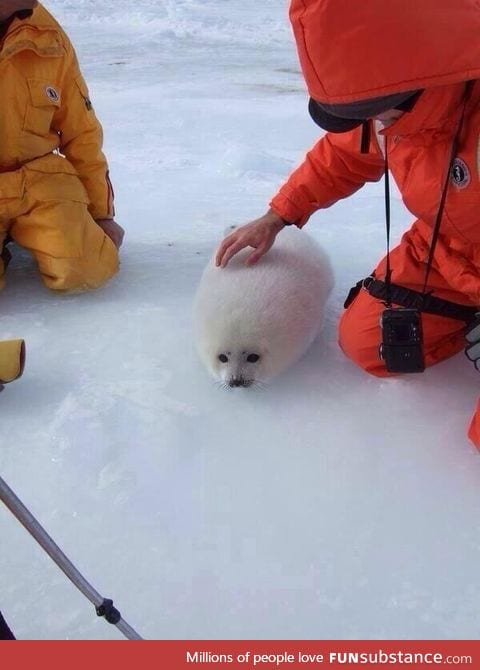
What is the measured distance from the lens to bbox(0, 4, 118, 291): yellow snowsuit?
1.59 meters

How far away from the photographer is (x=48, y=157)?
1.71 m

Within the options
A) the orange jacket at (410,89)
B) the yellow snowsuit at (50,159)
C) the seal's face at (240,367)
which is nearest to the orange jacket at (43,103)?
the yellow snowsuit at (50,159)

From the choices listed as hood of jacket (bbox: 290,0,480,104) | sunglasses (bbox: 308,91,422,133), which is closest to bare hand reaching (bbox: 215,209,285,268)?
sunglasses (bbox: 308,91,422,133)

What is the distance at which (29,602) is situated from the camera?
Answer: 3.00 ft

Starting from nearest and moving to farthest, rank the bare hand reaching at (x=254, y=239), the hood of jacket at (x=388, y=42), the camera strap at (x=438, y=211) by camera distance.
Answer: the hood of jacket at (x=388, y=42)
the camera strap at (x=438, y=211)
the bare hand reaching at (x=254, y=239)

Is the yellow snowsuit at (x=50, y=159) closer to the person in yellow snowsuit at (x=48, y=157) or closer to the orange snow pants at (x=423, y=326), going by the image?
the person in yellow snowsuit at (x=48, y=157)

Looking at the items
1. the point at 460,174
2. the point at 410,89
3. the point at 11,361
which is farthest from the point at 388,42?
the point at 11,361

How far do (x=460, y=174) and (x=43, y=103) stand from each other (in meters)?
1.00

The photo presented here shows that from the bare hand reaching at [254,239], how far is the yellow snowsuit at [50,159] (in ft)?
1.31

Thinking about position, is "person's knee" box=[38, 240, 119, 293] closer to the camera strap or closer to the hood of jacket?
the camera strap

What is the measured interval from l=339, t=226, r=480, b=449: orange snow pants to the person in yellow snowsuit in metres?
0.68

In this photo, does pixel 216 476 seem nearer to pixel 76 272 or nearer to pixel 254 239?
pixel 254 239

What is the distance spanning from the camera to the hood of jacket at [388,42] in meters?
0.89

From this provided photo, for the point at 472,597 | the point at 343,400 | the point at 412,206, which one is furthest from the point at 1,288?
the point at 472,597
